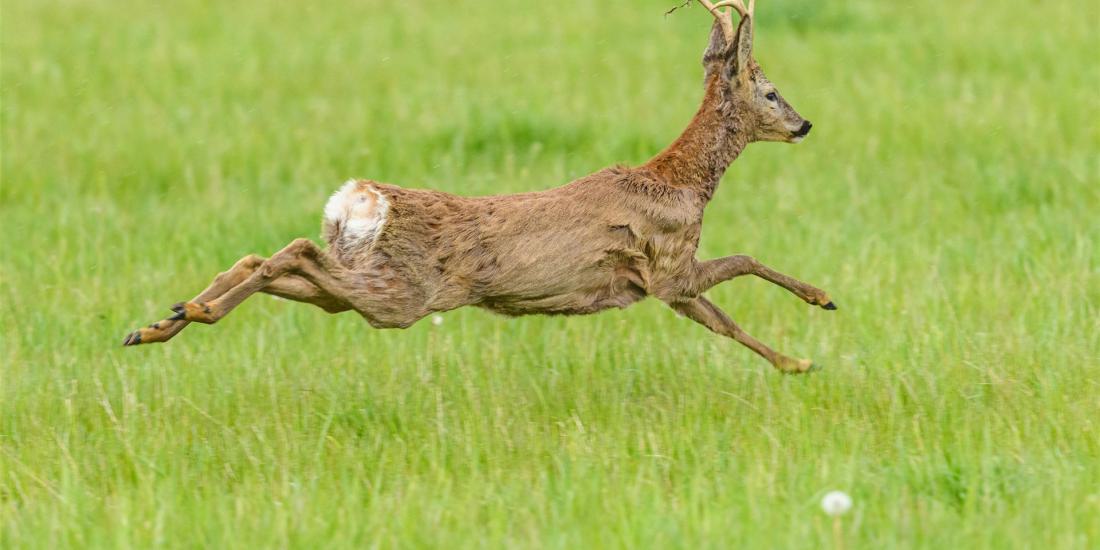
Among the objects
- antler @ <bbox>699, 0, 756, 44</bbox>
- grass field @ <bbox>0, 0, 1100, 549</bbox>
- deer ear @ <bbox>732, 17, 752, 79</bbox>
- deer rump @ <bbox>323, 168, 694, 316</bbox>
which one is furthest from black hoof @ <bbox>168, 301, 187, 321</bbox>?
deer ear @ <bbox>732, 17, 752, 79</bbox>

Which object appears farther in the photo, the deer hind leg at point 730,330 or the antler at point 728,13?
the deer hind leg at point 730,330

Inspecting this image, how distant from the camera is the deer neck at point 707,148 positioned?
5602 millimetres

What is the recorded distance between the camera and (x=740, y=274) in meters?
5.73

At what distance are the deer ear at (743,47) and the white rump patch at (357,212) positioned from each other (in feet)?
4.79

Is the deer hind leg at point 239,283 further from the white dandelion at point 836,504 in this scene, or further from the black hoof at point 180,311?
the white dandelion at point 836,504

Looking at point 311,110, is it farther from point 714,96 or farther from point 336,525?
point 336,525

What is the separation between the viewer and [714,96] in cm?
568

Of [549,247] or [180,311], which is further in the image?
[549,247]

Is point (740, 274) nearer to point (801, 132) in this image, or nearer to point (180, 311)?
point (801, 132)

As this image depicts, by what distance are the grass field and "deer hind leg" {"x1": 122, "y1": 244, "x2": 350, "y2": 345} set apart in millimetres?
375

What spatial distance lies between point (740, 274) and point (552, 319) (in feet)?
3.87

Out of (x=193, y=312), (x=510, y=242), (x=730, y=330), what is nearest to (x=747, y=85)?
(x=730, y=330)

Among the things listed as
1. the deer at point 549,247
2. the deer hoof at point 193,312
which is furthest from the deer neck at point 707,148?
the deer hoof at point 193,312

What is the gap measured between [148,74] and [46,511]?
22.4 ft
